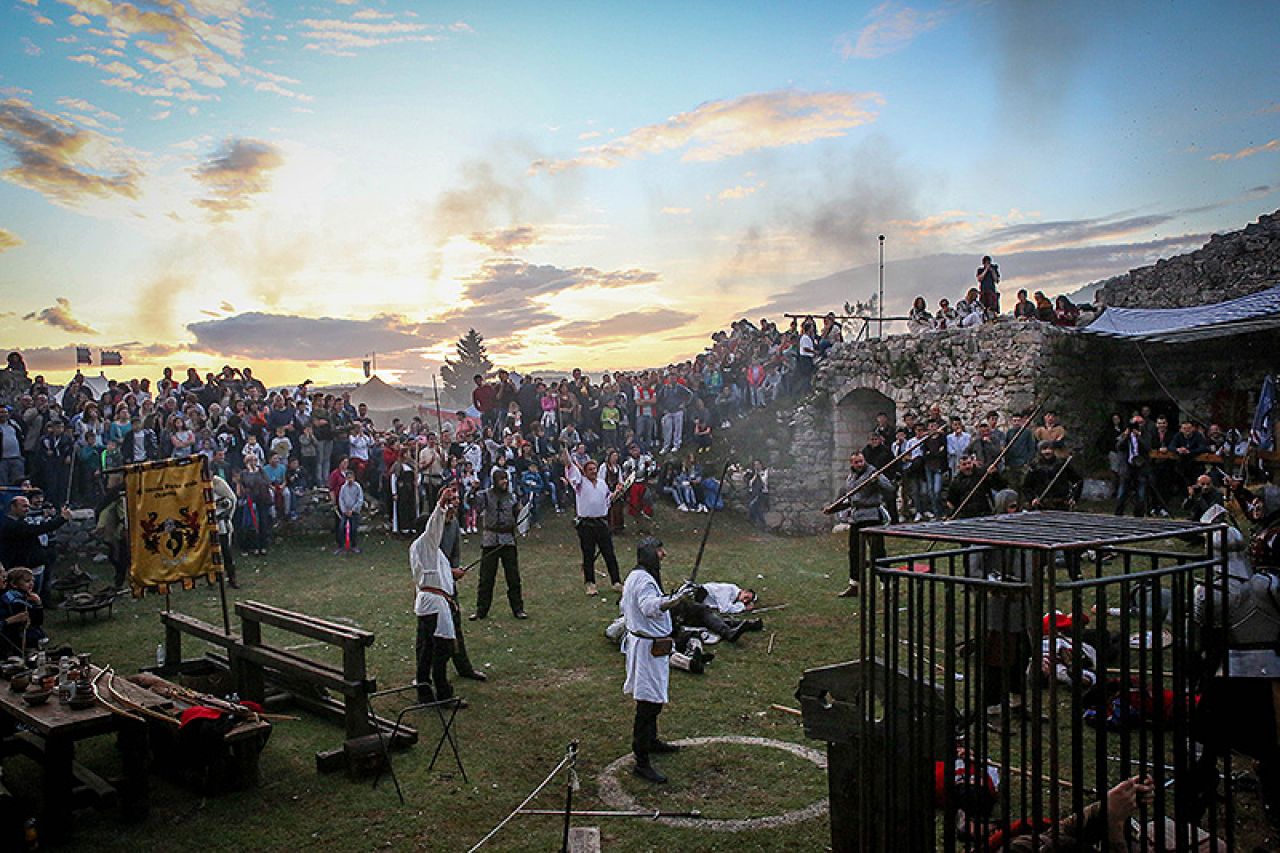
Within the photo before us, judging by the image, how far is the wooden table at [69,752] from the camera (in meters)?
6.01

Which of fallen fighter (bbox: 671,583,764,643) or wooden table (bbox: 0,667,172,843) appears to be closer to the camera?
wooden table (bbox: 0,667,172,843)

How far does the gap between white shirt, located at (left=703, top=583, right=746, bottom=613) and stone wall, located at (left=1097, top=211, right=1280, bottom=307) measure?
13.9 meters

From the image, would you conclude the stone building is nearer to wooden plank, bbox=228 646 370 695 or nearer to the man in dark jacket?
wooden plank, bbox=228 646 370 695

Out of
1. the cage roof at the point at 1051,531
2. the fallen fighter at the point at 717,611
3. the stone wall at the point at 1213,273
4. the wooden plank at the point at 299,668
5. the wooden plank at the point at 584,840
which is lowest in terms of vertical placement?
the wooden plank at the point at 584,840

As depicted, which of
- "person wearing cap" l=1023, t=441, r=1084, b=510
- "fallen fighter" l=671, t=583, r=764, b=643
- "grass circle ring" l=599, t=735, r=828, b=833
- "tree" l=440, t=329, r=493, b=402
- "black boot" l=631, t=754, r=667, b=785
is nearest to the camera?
"grass circle ring" l=599, t=735, r=828, b=833

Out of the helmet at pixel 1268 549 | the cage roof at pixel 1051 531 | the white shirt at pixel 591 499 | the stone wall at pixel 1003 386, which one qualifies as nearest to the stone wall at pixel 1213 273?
the stone wall at pixel 1003 386

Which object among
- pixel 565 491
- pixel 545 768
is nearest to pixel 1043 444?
pixel 545 768

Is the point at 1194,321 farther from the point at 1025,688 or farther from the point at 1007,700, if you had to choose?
the point at 1007,700

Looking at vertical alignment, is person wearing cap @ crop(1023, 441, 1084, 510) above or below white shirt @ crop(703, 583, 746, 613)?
above

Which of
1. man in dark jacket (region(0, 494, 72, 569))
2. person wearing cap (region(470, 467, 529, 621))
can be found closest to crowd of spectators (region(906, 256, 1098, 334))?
person wearing cap (region(470, 467, 529, 621))

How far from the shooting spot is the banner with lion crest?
31.3 feet

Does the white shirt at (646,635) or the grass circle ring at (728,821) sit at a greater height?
the white shirt at (646,635)

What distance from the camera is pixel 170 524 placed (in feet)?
32.1

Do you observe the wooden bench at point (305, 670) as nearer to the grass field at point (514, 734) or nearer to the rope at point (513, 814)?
the grass field at point (514, 734)
